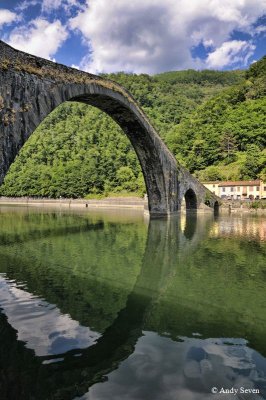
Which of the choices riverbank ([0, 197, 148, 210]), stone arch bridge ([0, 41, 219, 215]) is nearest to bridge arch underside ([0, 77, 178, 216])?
stone arch bridge ([0, 41, 219, 215])

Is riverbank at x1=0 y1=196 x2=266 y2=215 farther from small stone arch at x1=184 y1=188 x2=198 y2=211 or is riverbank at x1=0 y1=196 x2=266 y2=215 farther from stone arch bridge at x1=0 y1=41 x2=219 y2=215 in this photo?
stone arch bridge at x1=0 y1=41 x2=219 y2=215

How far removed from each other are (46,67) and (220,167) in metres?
53.9

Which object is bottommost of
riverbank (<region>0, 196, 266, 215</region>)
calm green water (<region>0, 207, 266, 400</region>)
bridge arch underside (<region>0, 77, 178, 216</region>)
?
calm green water (<region>0, 207, 266, 400</region>)

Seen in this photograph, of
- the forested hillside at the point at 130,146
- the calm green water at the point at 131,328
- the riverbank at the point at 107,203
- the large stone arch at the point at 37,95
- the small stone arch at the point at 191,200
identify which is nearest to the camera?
the calm green water at the point at 131,328

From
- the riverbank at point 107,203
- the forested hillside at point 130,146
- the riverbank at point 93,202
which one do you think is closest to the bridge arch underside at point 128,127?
the riverbank at point 107,203

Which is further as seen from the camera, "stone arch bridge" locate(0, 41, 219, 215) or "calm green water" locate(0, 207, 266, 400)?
"stone arch bridge" locate(0, 41, 219, 215)

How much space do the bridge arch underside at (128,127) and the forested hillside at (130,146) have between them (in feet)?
86.4

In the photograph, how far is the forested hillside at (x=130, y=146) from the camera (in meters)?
67.9

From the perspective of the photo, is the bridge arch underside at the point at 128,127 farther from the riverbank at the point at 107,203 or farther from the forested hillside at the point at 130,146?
the forested hillside at the point at 130,146

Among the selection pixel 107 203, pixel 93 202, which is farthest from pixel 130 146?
pixel 107 203

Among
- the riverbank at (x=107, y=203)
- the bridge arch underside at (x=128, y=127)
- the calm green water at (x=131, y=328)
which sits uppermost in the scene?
the bridge arch underside at (x=128, y=127)

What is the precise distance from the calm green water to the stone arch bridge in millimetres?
4871

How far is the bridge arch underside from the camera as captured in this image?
14.8 m

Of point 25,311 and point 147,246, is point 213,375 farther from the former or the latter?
point 147,246
